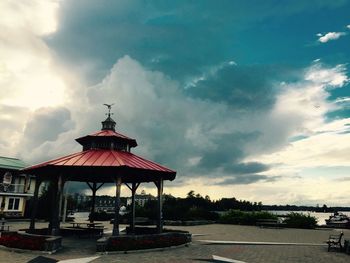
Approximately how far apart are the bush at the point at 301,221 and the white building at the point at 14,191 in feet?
111

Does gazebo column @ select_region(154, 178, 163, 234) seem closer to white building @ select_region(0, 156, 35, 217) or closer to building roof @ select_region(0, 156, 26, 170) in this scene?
white building @ select_region(0, 156, 35, 217)

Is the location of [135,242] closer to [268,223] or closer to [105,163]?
[105,163]

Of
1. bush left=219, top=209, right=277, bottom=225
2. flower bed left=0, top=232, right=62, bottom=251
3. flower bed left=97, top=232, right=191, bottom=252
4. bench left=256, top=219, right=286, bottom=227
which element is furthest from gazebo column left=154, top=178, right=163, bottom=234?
bush left=219, top=209, right=277, bottom=225

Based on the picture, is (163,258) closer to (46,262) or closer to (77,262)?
(77,262)

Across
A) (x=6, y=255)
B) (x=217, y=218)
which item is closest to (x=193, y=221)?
(x=217, y=218)

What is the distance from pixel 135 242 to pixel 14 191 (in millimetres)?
35022

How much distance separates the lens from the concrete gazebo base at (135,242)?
17078 millimetres

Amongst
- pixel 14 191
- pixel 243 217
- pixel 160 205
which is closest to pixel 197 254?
pixel 160 205

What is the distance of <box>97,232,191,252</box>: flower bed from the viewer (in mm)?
17094

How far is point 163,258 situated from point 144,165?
6264mm

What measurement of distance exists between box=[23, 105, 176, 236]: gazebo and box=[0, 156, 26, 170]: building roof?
24.6 meters

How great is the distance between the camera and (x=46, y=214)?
4556 cm

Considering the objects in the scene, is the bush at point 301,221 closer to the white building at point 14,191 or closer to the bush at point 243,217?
the bush at point 243,217

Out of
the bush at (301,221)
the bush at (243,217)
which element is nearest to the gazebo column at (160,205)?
the bush at (243,217)
